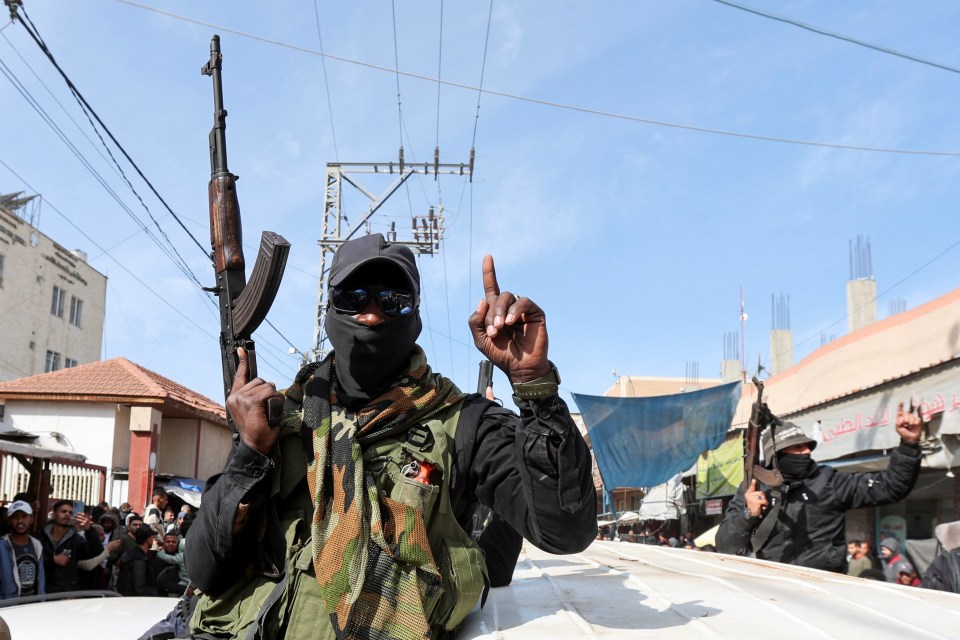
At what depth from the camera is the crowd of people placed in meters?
7.18

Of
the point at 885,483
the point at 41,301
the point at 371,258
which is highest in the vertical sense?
the point at 41,301

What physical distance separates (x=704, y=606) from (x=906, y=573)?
6983 millimetres

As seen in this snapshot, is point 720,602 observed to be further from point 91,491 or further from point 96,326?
point 96,326

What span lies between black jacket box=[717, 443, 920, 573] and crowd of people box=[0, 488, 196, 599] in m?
4.72

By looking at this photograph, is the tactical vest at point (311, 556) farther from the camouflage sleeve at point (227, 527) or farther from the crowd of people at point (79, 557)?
the crowd of people at point (79, 557)

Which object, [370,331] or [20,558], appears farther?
[20,558]

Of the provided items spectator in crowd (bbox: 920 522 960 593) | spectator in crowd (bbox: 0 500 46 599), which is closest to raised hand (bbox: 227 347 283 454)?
spectator in crowd (bbox: 920 522 960 593)

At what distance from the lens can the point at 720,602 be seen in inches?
86.0

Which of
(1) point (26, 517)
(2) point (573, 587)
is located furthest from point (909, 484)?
(1) point (26, 517)

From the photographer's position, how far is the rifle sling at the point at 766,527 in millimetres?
4824

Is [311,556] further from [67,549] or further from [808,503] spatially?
[67,549]

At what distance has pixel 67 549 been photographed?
796cm

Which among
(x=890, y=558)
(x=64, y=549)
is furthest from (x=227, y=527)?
(x=890, y=558)

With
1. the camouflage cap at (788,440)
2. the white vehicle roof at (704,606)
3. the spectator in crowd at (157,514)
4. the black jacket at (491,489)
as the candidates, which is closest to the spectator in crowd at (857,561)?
the camouflage cap at (788,440)
